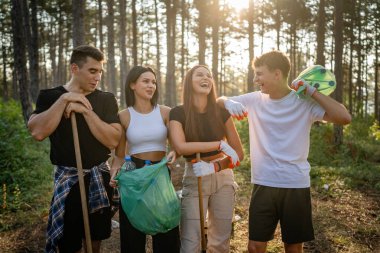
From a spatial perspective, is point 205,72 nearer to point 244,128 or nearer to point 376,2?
point 244,128

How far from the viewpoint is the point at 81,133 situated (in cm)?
330

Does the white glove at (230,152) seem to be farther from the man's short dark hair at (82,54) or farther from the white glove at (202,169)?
the man's short dark hair at (82,54)

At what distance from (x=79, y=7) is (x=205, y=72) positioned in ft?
21.2

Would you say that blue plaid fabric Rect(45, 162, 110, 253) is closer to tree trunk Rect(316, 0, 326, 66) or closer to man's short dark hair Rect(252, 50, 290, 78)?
man's short dark hair Rect(252, 50, 290, 78)

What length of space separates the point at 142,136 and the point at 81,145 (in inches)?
25.3

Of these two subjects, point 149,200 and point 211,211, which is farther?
point 211,211

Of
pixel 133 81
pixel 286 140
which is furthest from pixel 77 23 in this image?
pixel 286 140

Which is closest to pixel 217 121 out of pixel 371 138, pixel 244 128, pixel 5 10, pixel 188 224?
pixel 188 224

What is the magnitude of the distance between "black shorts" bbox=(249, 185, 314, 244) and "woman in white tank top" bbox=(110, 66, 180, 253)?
87 cm

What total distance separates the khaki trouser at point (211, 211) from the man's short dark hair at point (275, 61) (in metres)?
1.24

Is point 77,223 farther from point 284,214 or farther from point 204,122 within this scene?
point 284,214

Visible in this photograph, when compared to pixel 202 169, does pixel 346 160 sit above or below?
below

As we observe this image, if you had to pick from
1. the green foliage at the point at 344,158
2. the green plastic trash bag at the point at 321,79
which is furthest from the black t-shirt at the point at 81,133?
the green foliage at the point at 344,158

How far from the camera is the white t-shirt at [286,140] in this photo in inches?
128
